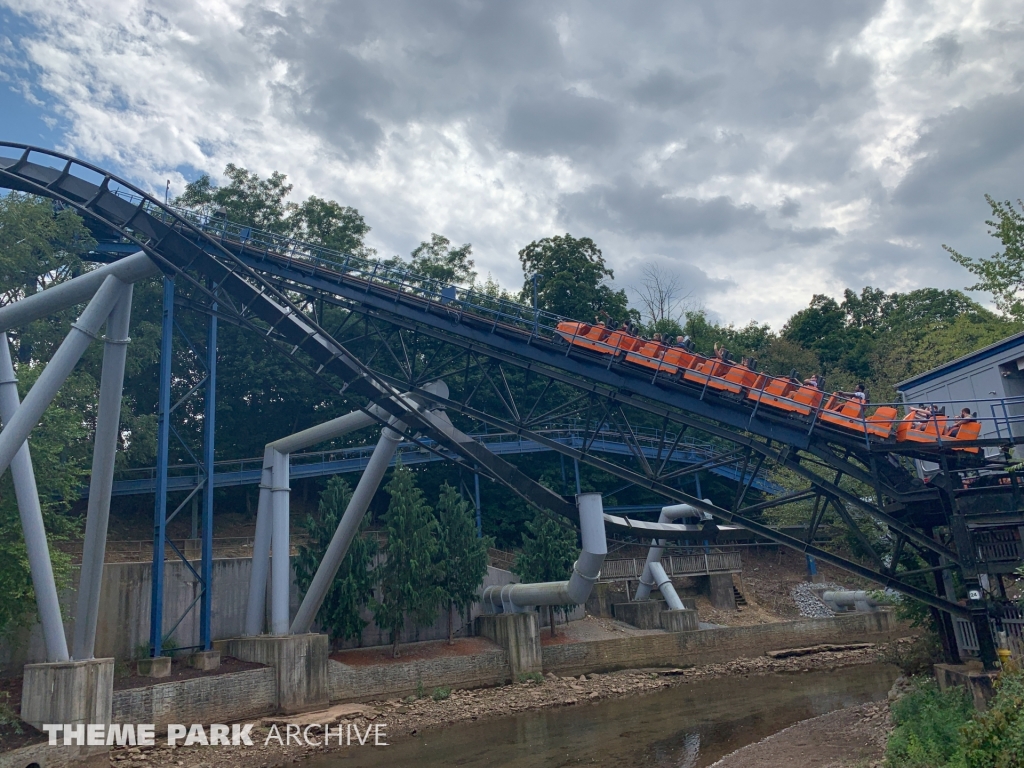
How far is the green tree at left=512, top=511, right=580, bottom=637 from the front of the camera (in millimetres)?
29156

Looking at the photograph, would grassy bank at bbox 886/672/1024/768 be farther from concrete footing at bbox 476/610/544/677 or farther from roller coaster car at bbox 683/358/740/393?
concrete footing at bbox 476/610/544/677

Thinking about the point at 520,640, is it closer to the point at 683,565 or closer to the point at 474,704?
the point at 474,704

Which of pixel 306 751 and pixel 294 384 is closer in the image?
pixel 306 751

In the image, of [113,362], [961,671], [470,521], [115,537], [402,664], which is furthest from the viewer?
[115,537]

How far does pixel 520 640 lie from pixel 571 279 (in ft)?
86.0

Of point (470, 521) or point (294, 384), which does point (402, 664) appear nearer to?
point (470, 521)

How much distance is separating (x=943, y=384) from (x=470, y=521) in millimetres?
15129

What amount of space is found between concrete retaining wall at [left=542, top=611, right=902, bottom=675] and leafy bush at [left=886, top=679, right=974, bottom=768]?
517 inches

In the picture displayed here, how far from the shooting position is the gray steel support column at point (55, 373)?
A: 15102 millimetres

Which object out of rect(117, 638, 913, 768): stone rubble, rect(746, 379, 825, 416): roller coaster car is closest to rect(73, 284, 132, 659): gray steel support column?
rect(117, 638, 913, 768): stone rubble

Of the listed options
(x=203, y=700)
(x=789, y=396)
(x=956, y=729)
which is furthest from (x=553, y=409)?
(x=203, y=700)

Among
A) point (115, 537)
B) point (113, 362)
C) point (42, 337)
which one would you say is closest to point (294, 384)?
point (115, 537)

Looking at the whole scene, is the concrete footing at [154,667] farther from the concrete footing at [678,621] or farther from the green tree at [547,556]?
the concrete footing at [678,621]

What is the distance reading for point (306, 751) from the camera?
1795cm
